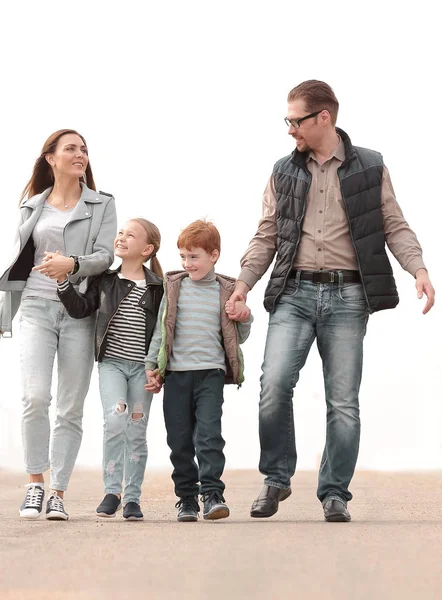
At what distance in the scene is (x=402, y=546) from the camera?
16.2 feet

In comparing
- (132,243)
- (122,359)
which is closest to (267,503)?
(122,359)

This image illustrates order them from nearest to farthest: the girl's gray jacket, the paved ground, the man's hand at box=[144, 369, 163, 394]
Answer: the paved ground < the man's hand at box=[144, 369, 163, 394] < the girl's gray jacket

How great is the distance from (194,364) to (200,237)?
758 millimetres

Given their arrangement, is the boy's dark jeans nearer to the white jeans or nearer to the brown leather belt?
the white jeans

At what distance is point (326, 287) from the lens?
666 centimetres

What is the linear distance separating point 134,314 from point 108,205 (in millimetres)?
867

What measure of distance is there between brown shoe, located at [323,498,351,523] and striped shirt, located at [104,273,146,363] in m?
1.39

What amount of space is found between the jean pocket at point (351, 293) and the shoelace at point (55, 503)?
6.73ft

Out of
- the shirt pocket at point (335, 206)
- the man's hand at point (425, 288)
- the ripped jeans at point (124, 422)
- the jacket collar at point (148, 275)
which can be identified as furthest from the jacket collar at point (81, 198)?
the man's hand at point (425, 288)

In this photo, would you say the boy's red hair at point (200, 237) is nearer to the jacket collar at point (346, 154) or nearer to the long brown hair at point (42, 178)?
the jacket collar at point (346, 154)

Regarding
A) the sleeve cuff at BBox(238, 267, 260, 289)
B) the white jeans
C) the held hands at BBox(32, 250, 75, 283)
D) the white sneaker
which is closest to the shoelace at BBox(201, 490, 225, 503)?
the white sneaker

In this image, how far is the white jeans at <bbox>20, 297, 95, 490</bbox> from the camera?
7008 mm

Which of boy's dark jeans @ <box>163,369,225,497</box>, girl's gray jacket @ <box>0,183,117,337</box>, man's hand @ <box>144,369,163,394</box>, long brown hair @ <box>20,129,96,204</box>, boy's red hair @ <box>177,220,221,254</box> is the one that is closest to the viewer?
boy's dark jeans @ <box>163,369,225,497</box>

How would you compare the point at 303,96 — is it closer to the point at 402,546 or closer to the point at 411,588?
the point at 402,546
